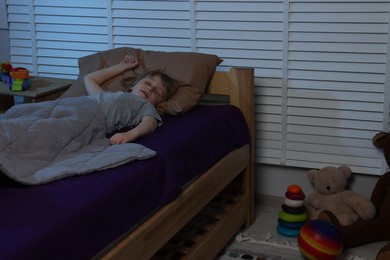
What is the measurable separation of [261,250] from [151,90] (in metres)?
0.81

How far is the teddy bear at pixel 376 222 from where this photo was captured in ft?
7.85

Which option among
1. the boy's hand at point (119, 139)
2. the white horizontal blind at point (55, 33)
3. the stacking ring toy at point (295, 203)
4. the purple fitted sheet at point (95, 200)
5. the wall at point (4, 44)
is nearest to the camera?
the purple fitted sheet at point (95, 200)

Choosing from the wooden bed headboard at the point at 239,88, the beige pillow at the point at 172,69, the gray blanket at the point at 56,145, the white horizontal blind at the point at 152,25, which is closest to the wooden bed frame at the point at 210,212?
the wooden bed headboard at the point at 239,88

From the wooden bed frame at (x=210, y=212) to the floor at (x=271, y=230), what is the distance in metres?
0.06

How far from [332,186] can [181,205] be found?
93cm

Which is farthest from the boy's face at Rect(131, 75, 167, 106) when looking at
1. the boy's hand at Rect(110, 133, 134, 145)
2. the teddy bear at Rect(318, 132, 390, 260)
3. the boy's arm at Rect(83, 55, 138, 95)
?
the teddy bear at Rect(318, 132, 390, 260)

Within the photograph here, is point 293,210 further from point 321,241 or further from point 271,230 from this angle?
point 321,241

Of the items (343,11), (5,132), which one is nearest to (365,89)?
(343,11)

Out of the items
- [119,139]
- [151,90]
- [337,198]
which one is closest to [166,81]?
[151,90]

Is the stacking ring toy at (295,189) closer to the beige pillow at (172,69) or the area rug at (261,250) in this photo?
the area rug at (261,250)

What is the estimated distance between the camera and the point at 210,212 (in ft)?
8.17

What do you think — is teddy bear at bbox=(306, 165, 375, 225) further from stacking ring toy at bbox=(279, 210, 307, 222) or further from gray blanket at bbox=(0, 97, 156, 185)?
gray blanket at bbox=(0, 97, 156, 185)

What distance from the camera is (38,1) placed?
294cm

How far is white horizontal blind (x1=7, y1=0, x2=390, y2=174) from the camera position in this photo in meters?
2.45
